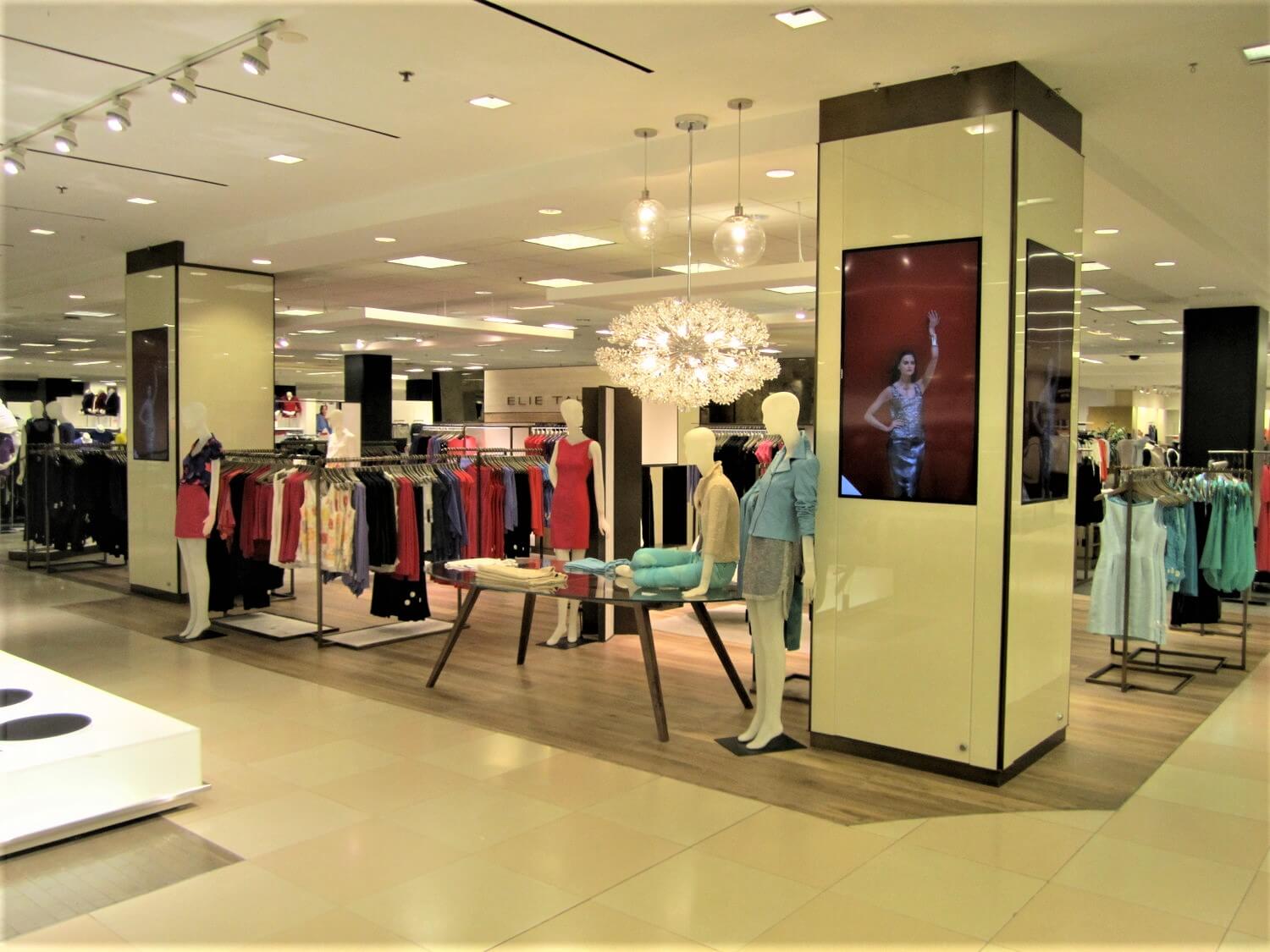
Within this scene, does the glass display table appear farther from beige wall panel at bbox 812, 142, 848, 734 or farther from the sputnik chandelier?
the sputnik chandelier

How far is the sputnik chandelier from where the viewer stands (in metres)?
7.53

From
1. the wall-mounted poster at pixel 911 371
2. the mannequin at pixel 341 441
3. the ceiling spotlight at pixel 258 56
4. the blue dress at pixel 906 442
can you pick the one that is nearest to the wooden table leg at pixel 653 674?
the wall-mounted poster at pixel 911 371

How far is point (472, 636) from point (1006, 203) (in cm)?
519

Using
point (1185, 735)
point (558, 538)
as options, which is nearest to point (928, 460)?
point (1185, 735)

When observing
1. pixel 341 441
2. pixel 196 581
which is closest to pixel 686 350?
pixel 196 581

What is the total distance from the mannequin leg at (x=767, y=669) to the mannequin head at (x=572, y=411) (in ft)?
8.19

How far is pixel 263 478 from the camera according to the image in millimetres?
8008

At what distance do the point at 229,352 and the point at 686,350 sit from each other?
4.69 m

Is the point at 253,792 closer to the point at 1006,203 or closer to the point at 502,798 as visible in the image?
the point at 502,798

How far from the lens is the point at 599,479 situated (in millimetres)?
7379

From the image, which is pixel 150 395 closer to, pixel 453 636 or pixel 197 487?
pixel 197 487

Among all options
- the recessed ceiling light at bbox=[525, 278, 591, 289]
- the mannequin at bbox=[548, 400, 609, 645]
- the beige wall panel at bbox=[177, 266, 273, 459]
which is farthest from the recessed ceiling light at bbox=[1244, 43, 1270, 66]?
the beige wall panel at bbox=[177, 266, 273, 459]

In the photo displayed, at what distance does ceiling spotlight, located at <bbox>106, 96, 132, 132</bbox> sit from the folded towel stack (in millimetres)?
3099

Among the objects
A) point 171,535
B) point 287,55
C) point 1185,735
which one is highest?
point 287,55
